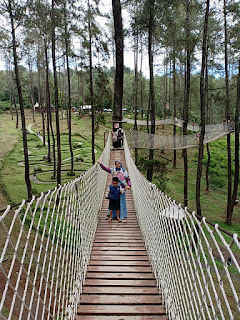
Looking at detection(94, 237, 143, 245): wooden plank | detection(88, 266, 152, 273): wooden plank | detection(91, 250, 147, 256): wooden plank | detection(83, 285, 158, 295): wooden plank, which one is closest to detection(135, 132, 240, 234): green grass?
detection(94, 237, 143, 245): wooden plank

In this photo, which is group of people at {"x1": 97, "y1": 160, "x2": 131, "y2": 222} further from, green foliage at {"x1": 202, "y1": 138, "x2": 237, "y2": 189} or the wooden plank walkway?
green foliage at {"x1": 202, "y1": 138, "x2": 237, "y2": 189}

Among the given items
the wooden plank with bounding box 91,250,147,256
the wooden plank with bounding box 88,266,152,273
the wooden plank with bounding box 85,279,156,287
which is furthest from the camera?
the wooden plank with bounding box 91,250,147,256

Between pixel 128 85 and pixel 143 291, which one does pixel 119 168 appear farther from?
pixel 128 85

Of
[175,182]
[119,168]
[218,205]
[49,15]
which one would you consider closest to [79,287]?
[119,168]

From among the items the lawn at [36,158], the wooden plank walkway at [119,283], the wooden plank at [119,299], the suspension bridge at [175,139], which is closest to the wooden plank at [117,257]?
the wooden plank walkway at [119,283]

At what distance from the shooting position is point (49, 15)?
7.62 meters

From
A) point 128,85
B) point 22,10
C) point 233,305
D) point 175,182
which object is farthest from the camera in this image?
point 128,85

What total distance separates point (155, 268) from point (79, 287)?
755mm

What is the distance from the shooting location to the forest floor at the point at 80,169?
959 centimetres

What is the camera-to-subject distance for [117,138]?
31.4ft

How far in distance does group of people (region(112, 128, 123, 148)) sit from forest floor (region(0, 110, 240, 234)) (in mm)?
2349

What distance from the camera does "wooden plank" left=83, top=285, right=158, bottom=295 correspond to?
86.8 inches

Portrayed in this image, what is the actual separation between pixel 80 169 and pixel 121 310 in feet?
35.0

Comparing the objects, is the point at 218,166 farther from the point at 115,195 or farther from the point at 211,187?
the point at 115,195
